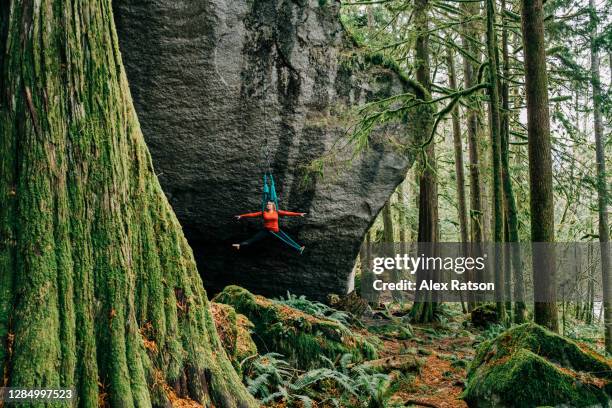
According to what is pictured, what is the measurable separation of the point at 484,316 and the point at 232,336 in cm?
1043

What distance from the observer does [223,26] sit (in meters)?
10.6

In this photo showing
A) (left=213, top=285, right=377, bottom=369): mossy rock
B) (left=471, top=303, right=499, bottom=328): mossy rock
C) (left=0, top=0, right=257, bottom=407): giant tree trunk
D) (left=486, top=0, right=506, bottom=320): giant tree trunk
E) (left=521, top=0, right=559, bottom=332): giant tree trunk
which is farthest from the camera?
(left=471, top=303, right=499, bottom=328): mossy rock

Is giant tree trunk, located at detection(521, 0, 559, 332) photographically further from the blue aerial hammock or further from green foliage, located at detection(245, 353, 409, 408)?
A: the blue aerial hammock

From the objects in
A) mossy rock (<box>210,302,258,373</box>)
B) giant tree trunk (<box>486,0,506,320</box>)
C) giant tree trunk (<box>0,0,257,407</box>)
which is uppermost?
giant tree trunk (<box>486,0,506,320</box>)

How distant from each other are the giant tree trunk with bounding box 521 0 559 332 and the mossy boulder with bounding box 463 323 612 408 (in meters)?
1.80

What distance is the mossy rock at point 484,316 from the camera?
1370 centimetres

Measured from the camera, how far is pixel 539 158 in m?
7.57

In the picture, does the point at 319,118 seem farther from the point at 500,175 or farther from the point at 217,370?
the point at 217,370

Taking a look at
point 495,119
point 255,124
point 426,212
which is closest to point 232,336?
point 255,124

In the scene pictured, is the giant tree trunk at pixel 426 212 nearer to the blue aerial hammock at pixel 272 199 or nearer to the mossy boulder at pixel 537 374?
the blue aerial hammock at pixel 272 199

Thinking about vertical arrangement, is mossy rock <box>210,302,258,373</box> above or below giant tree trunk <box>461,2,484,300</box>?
below

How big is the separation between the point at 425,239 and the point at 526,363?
7980mm

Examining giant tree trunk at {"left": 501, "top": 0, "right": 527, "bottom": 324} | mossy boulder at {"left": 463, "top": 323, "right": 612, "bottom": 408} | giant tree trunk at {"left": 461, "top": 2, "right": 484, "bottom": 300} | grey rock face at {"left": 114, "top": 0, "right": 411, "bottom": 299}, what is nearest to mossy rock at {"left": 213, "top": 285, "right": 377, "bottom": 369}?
mossy boulder at {"left": 463, "top": 323, "right": 612, "bottom": 408}

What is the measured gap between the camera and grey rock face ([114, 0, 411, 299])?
10.4 meters
